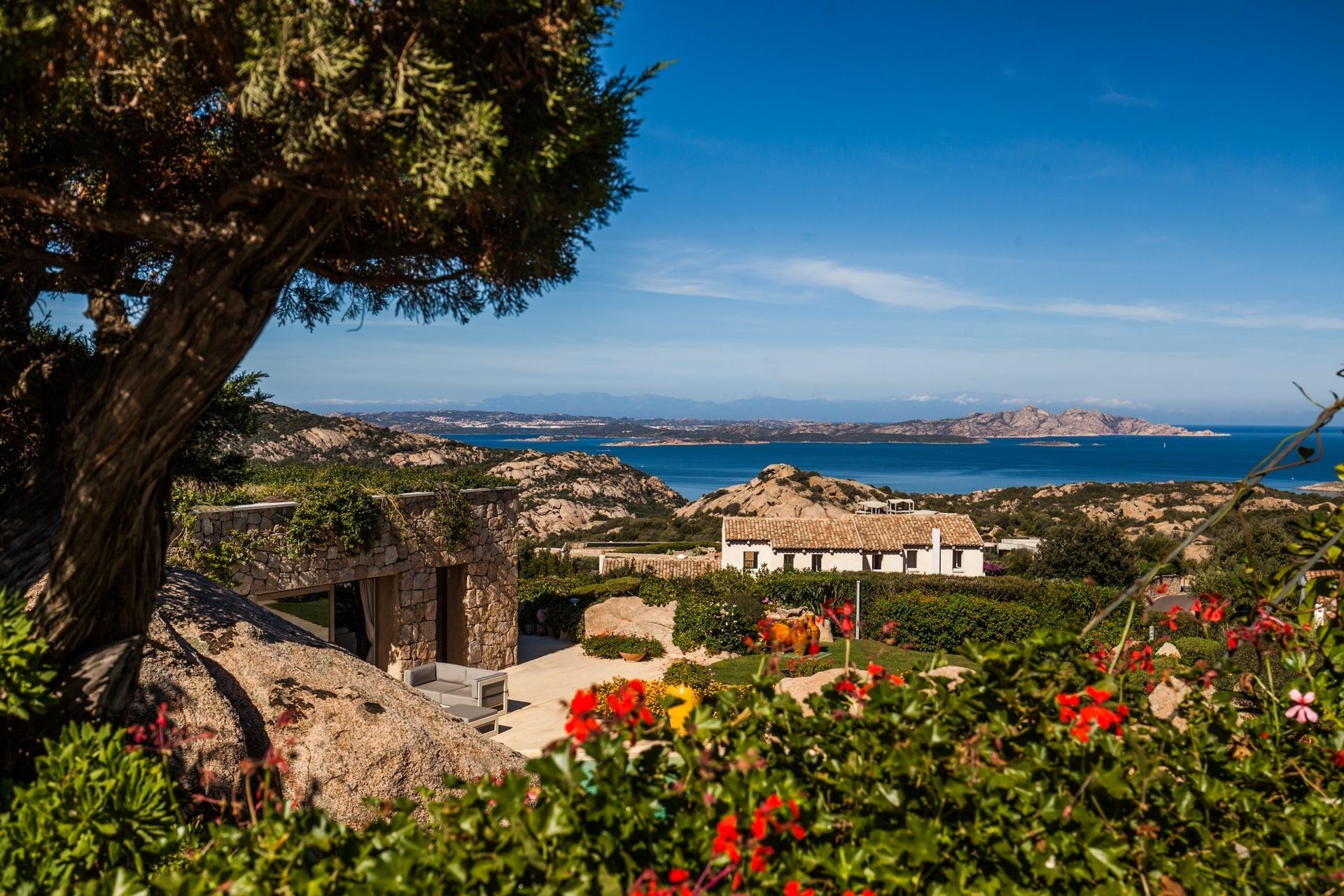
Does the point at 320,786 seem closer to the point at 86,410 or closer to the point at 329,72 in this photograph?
the point at 86,410

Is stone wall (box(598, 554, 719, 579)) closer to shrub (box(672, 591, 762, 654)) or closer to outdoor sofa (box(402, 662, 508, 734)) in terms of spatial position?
shrub (box(672, 591, 762, 654))

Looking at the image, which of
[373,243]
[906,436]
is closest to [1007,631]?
[373,243]

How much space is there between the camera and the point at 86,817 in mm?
2178

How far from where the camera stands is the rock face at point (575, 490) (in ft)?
167

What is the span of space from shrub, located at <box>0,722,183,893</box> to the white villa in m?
24.0

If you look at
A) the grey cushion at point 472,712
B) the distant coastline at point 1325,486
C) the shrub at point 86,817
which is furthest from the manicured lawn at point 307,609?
the distant coastline at point 1325,486

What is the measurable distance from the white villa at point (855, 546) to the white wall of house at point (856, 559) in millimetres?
23

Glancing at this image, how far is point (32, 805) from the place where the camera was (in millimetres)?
2193

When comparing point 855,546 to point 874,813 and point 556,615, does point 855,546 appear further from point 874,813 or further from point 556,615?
point 874,813

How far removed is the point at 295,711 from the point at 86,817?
10.2ft

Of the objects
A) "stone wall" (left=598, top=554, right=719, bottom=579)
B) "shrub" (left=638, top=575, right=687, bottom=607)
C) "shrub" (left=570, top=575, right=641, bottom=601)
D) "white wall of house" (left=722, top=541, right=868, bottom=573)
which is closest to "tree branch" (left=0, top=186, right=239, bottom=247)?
"shrub" (left=638, top=575, right=687, bottom=607)

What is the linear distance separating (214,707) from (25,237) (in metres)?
2.66

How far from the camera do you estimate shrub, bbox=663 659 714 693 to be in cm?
1284

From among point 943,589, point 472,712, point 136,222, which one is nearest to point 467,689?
point 472,712
